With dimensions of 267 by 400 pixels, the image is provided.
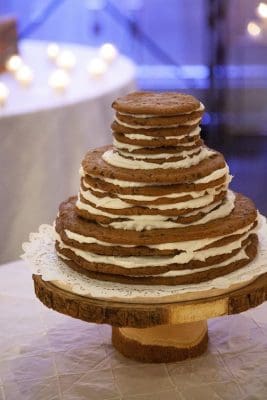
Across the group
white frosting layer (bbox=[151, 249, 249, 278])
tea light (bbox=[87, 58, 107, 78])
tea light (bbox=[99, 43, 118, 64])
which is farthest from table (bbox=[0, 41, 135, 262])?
white frosting layer (bbox=[151, 249, 249, 278])

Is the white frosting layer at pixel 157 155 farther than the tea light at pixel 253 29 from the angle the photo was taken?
No

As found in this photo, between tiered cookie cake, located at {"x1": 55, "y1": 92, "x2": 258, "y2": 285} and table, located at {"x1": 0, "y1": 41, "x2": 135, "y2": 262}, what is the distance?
1.05m

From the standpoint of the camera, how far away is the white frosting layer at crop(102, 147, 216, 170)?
4.35ft

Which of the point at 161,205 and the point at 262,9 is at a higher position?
the point at 161,205

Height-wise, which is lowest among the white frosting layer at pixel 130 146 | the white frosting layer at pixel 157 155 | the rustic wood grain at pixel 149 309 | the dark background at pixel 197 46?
the dark background at pixel 197 46

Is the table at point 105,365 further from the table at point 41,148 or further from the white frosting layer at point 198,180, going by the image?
the table at point 41,148

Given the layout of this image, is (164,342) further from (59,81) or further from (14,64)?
(14,64)

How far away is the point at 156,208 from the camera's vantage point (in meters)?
1.32

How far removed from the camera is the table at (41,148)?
2393 mm

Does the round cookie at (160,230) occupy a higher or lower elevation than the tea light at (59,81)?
higher

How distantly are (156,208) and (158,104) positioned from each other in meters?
0.17

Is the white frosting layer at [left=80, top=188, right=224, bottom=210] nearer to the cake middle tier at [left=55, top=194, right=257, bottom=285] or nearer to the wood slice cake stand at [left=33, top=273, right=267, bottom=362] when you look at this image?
the cake middle tier at [left=55, top=194, right=257, bottom=285]

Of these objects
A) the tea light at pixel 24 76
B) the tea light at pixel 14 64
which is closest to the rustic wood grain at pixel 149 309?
the tea light at pixel 24 76

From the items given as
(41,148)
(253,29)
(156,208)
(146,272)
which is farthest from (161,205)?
(253,29)
